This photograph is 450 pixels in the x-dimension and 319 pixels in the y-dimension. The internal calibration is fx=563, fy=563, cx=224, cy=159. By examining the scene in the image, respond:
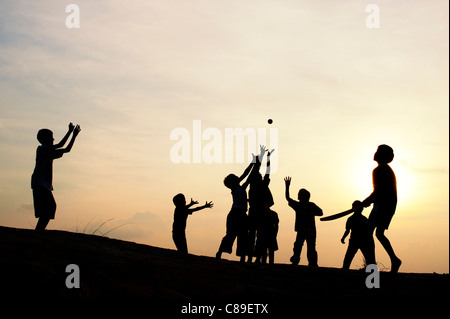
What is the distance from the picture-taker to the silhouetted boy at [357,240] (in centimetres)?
1055

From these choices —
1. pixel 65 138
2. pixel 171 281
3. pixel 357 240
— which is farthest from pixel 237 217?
pixel 171 281

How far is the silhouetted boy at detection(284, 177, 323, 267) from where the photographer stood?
1200cm

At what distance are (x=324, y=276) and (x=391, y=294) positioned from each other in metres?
1.19

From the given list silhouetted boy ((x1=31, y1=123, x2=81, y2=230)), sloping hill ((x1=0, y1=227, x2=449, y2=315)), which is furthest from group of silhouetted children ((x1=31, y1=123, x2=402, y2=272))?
sloping hill ((x1=0, y1=227, x2=449, y2=315))

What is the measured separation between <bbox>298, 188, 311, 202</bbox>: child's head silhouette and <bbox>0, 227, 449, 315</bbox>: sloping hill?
10.6ft

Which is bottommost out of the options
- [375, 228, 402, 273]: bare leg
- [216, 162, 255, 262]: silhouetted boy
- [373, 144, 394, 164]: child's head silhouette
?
[375, 228, 402, 273]: bare leg

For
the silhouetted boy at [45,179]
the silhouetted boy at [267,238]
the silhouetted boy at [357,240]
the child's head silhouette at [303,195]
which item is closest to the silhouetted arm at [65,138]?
the silhouetted boy at [45,179]

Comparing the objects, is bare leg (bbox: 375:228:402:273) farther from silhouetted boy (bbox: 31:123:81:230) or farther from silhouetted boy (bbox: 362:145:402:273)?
silhouetted boy (bbox: 31:123:81:230)

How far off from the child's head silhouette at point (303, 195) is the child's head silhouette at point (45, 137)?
17.4 ft

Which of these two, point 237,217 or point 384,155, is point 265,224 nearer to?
point 237,217

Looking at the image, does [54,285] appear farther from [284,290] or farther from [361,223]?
[361,223]

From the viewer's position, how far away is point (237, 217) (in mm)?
11266

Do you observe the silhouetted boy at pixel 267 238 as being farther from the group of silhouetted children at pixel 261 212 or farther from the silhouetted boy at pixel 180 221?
the silhouetted boy at pixel 180 221

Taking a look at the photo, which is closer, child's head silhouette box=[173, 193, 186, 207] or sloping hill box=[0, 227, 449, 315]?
sloping hill box=[0, 227, 449, 315]
